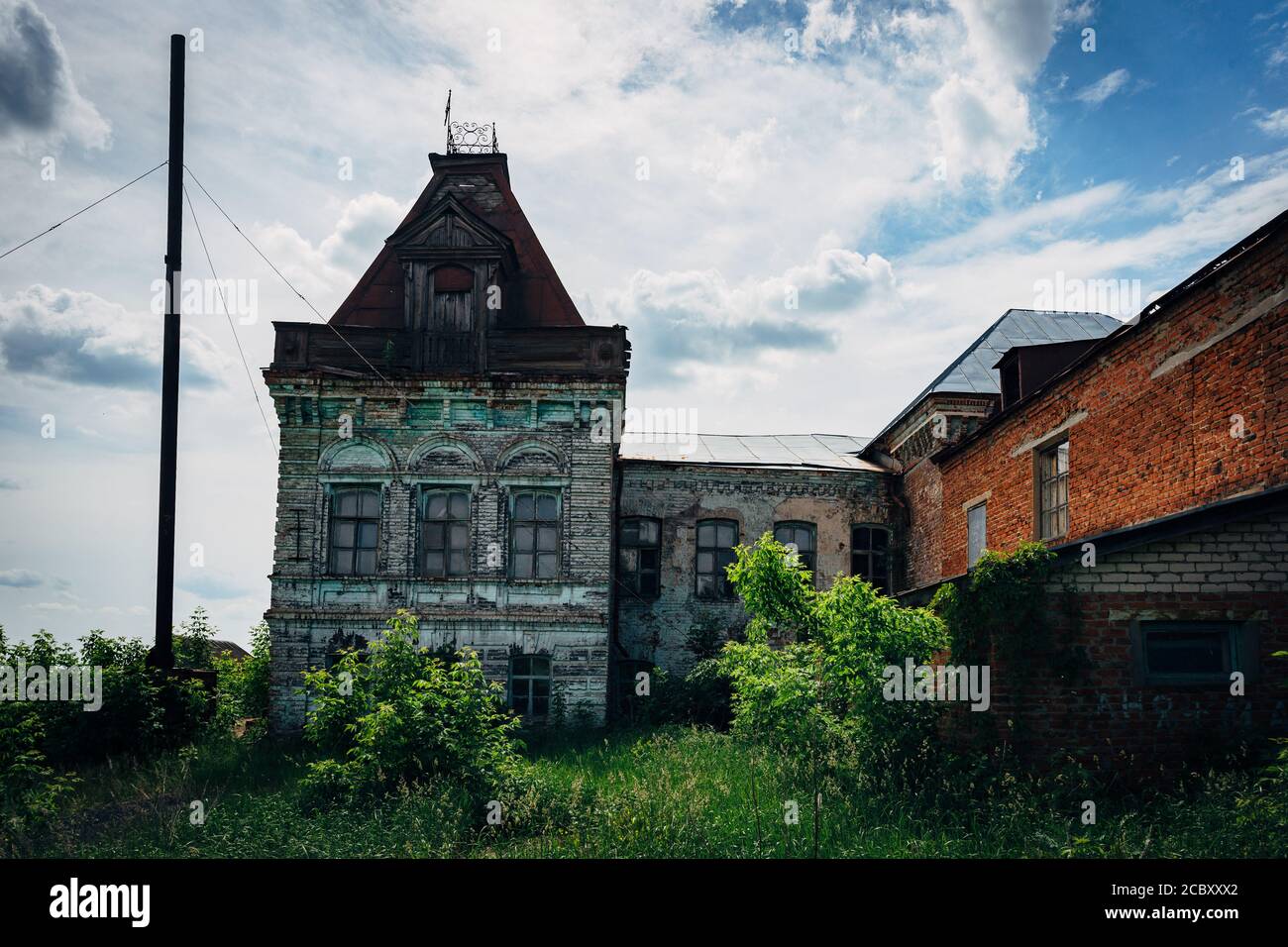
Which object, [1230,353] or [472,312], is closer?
[1230,353]

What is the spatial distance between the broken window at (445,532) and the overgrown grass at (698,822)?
22.3 feet

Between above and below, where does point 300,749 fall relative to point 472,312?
below

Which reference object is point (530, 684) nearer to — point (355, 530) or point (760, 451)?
point (355, 530)

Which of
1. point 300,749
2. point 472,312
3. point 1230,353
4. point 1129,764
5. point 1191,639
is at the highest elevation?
point 472,312

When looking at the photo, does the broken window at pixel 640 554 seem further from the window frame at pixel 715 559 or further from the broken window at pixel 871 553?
the broken window at pixel 871 553

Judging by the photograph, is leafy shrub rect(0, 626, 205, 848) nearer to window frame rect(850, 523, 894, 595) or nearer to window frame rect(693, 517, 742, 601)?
window frame rect(693, 517, 742, 601)

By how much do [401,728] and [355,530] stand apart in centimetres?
872

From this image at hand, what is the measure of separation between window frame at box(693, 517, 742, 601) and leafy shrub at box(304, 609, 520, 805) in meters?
10.2

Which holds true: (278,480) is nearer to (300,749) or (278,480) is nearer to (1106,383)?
(300,749)

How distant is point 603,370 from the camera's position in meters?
17.5

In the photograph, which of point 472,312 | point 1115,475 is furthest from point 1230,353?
point 472,312

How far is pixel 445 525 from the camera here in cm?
1756

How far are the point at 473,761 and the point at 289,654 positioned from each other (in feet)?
29.0

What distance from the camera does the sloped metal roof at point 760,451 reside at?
21203 millimetres
